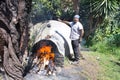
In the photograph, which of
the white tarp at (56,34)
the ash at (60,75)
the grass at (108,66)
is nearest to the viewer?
the ash at (60,75)

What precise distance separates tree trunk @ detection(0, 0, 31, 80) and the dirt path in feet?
5.10

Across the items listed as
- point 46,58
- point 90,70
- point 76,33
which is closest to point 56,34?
point 76,33

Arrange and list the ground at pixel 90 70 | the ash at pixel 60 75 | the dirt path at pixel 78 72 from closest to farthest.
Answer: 1. the ash at pixel 60 75
2. the dirt path at pixel 78 72
3. the ground at pixel 90 70

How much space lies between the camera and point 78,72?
13.3 metres

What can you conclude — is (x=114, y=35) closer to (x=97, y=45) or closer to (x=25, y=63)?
(x=97, y=45)

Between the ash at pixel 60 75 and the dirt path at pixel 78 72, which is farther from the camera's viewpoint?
the dirt path at pixel 78 72

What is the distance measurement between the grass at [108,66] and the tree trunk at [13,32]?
3.63m

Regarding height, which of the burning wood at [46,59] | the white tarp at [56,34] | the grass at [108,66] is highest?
the white tarp at [56,34]

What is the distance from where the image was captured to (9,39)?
990 centimetres

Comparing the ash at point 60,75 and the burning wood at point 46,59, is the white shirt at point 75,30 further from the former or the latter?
the ash at point 60,75

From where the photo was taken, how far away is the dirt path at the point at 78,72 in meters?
12.4

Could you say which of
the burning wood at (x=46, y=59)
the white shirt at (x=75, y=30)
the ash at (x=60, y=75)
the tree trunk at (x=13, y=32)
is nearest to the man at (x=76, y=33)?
the white shirt at (x=75, y=30)

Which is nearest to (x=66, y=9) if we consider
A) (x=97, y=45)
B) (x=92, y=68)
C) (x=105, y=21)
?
(x=105, y=21)

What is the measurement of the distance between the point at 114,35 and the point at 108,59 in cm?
358
